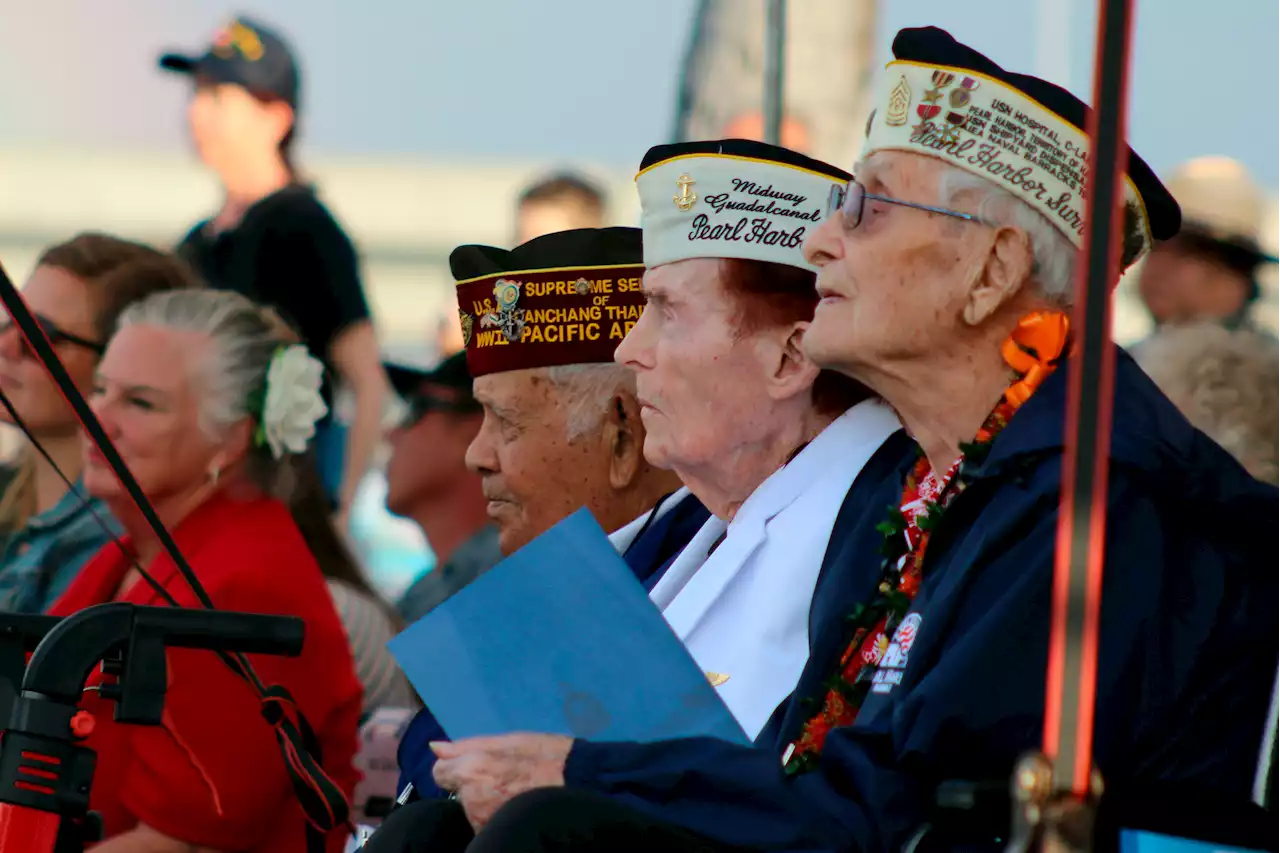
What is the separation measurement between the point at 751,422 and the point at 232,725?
1200mm

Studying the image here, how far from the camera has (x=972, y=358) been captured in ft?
9.53

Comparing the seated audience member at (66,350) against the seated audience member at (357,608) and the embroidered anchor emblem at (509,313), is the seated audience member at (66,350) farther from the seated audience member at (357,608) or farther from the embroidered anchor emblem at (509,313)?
the embroidered anchor emblem at (509,313)

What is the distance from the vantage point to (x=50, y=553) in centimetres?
501

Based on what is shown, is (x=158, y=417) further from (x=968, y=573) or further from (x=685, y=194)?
(x=968, y=573)

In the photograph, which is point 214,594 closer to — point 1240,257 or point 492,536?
point 492,536

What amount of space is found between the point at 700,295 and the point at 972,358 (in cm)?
74

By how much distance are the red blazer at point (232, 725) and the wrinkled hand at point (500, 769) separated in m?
0.84

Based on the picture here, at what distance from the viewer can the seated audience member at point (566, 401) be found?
4066 mm

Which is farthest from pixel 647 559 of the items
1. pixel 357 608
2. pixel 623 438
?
pixel 357 608

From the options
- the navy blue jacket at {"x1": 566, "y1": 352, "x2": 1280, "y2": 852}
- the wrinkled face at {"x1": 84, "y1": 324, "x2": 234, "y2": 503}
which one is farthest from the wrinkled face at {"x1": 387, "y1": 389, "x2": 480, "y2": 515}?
the navy blue jacket at {"x1": 566, "y1": 352, "x2": 1280, "y2": 852}

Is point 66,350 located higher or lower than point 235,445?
higher

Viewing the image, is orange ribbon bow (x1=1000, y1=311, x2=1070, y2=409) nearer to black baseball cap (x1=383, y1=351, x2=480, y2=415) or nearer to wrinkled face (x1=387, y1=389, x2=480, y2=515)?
black baseball cap (x1=383, y1=351, x2=480, y2=415)

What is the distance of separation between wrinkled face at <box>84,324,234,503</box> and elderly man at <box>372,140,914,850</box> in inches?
49.6

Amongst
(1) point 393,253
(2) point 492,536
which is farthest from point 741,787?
(1) point 393,253
